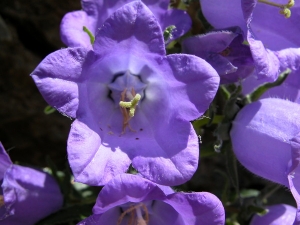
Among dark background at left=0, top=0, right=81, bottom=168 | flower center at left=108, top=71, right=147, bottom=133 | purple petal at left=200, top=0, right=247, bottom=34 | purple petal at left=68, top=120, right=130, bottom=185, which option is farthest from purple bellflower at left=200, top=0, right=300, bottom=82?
dark background at left=0, top=0, right=81, bottom=168

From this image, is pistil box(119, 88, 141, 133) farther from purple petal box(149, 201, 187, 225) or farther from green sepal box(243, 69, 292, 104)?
green sepal box(243, 69, 292, 104)

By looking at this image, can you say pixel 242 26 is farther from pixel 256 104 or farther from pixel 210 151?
pixel 210 151

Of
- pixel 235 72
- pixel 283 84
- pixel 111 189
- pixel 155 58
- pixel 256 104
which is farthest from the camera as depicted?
pixel 283 84

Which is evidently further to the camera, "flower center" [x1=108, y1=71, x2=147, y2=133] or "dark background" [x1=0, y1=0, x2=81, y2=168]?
"dark background" [x1=0, y1=0, x2=81, y2=168]

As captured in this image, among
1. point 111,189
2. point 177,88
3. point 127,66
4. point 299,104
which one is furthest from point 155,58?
point 299,104

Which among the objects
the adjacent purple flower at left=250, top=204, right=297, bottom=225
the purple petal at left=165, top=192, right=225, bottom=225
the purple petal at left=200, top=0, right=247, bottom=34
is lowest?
the adjacent purple flower at left=250, top=204, right=297, bottom=225

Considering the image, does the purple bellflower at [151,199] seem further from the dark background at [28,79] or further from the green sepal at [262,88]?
the dark background at [28,79]

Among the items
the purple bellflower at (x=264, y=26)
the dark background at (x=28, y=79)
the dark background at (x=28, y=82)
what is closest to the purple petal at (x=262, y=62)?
the purple bellflower at (x=264, y=26)

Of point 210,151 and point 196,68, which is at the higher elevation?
point 196,68
